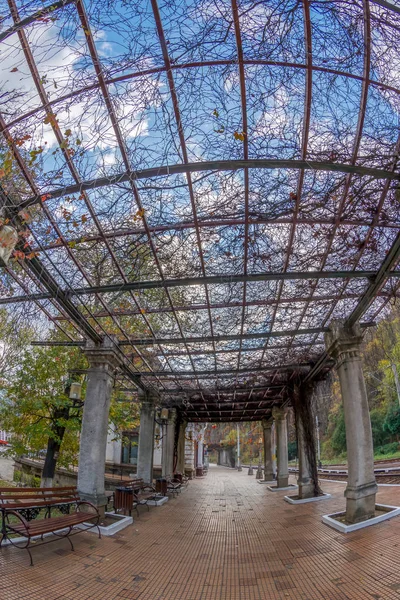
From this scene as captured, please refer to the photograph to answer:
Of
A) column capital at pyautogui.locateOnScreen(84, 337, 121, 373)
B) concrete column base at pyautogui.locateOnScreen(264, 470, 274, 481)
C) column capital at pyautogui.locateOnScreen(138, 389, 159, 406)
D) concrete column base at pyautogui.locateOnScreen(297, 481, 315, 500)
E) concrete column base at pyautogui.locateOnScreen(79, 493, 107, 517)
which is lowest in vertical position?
concrete column base at pyautogui.locateOnScreen(264, 470, 274, 481)

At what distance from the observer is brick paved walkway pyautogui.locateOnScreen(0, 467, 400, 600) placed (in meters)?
A: 4.43

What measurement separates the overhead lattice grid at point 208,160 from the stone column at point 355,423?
960 mm

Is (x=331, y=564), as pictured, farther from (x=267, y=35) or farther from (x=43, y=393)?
(x=43, y=393)

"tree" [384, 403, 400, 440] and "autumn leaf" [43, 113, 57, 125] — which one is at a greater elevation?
"autumn leaf" [43, 113, 57, 125]

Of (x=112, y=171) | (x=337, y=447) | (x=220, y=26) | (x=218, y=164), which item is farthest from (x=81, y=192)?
(x=337, y=447)

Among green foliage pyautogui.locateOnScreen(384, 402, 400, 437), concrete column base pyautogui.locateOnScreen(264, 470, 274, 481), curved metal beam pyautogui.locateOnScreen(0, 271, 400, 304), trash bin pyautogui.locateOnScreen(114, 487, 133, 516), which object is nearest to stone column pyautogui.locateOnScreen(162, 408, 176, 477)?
concrete column base pyautogui.locateOnScreen(264, 470, 274, 481)

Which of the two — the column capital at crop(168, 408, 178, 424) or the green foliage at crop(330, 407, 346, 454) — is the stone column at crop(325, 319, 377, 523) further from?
the green foliage at crop(330, 407, 346, 454)

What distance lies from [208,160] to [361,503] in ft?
22.6

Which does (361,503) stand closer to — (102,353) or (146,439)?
(102,353)

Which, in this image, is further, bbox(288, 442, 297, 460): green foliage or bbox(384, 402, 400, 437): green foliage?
bbox(288, 442, 297, 460): green foliage

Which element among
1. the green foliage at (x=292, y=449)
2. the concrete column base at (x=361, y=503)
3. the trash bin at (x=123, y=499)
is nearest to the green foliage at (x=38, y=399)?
the trash bin at (x=123, y=499)

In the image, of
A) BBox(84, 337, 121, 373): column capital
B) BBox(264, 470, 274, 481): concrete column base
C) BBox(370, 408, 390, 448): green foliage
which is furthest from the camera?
BBox(370, 408, 390, 448): green foliage

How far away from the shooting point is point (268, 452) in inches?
869

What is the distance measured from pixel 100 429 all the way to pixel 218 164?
21.0 ft
